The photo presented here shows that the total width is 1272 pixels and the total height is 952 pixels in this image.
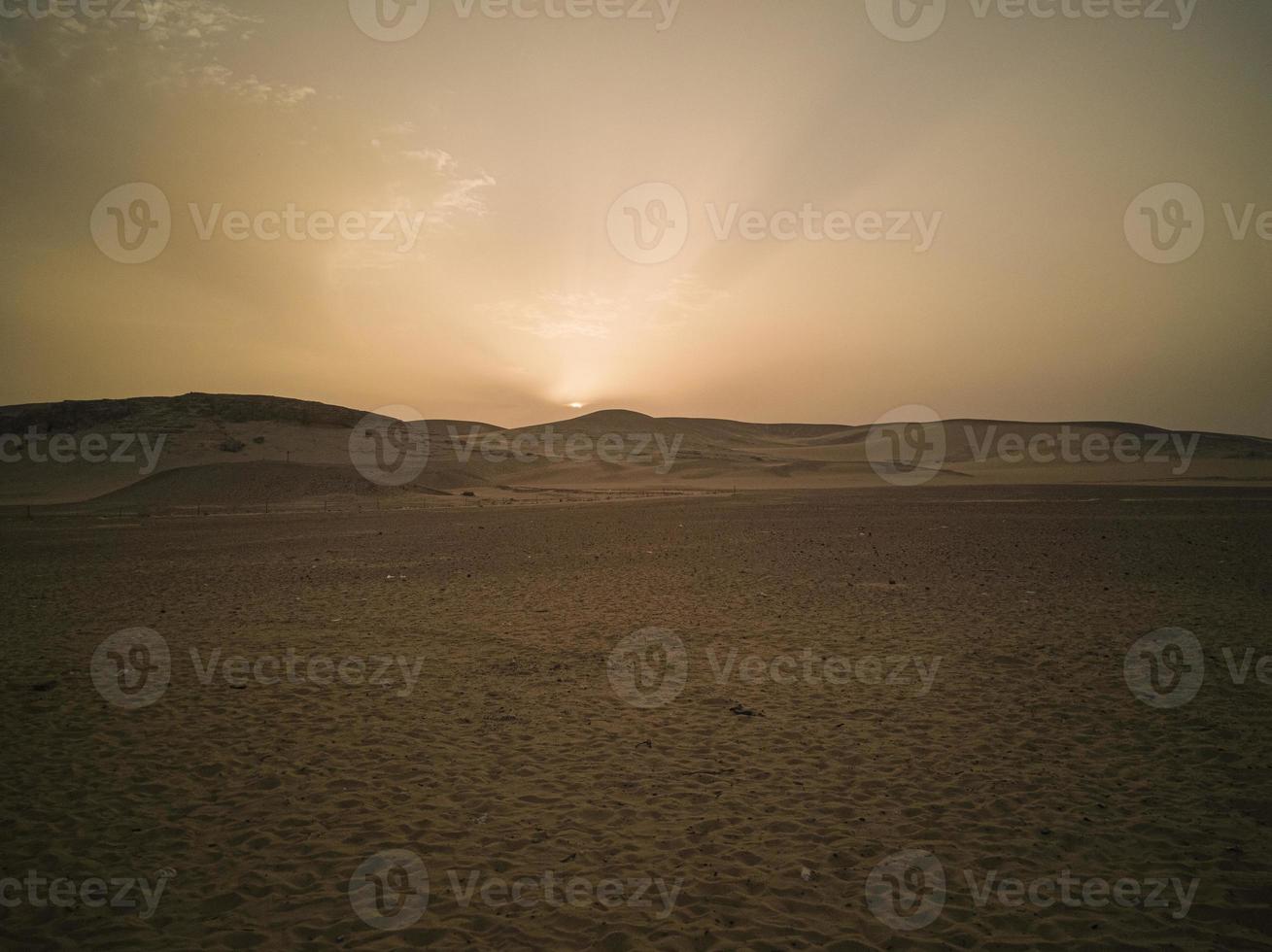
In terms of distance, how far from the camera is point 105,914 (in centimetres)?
489

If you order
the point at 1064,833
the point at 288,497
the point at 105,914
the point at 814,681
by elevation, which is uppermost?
the point at 288,497

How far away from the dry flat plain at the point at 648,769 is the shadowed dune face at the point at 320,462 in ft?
141

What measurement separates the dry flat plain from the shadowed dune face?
43.0 m

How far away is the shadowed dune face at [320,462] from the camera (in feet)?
182

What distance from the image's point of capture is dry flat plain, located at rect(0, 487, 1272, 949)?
4.85 metres

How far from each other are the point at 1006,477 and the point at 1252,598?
62.4 metres

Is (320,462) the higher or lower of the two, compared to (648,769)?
higher

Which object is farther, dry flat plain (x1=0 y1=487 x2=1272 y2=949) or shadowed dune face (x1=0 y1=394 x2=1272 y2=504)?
shadowed dune face (x1=0 y1=394 x2=1272 y2=504)

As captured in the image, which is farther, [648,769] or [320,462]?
[320,462]

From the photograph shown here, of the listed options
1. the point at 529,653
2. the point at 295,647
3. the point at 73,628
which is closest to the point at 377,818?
the point at 529,653

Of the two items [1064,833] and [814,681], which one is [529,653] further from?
[1064,833]

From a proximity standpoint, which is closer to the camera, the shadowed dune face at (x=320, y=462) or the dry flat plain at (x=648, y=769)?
the dry flat plain at (x=648, y=769)

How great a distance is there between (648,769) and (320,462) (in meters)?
69.7

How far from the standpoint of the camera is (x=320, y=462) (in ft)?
227
